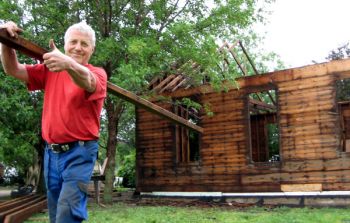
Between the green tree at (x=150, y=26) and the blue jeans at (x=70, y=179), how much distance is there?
768 centimetres

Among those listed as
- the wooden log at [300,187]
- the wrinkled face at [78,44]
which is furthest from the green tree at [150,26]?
the wrinkled face at [78,44]

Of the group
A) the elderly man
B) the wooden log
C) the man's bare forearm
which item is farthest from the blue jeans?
the wooden log

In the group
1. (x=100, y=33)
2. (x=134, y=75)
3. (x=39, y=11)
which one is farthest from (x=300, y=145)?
(x=39, y=11)

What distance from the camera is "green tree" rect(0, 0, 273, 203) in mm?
10609

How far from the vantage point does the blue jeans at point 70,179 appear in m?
2.28

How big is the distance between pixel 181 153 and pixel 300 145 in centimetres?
425

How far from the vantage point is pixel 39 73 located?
8.53 feet

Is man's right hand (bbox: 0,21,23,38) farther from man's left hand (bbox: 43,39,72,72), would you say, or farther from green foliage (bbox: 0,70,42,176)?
green foliage (bbox: 0,70,42,176)

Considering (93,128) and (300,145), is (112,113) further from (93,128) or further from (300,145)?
(93,128)

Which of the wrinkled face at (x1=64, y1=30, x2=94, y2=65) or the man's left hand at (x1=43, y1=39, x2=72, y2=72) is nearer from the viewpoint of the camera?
the man's left hand at (x1=43, y1=39, x2=72, y2=72)

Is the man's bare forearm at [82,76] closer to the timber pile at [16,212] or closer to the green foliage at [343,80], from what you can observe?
the timber pile at [16,212]

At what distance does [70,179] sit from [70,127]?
0.28 m

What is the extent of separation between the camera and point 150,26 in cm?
1162

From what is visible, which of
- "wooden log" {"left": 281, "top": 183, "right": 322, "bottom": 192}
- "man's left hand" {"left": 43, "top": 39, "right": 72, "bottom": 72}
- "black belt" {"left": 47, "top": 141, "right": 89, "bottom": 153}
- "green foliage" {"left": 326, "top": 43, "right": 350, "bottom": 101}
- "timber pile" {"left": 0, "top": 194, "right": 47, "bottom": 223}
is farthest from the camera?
"green foliage" {"left": 326, "top": 43, "right": 350, "bottom": 101}
